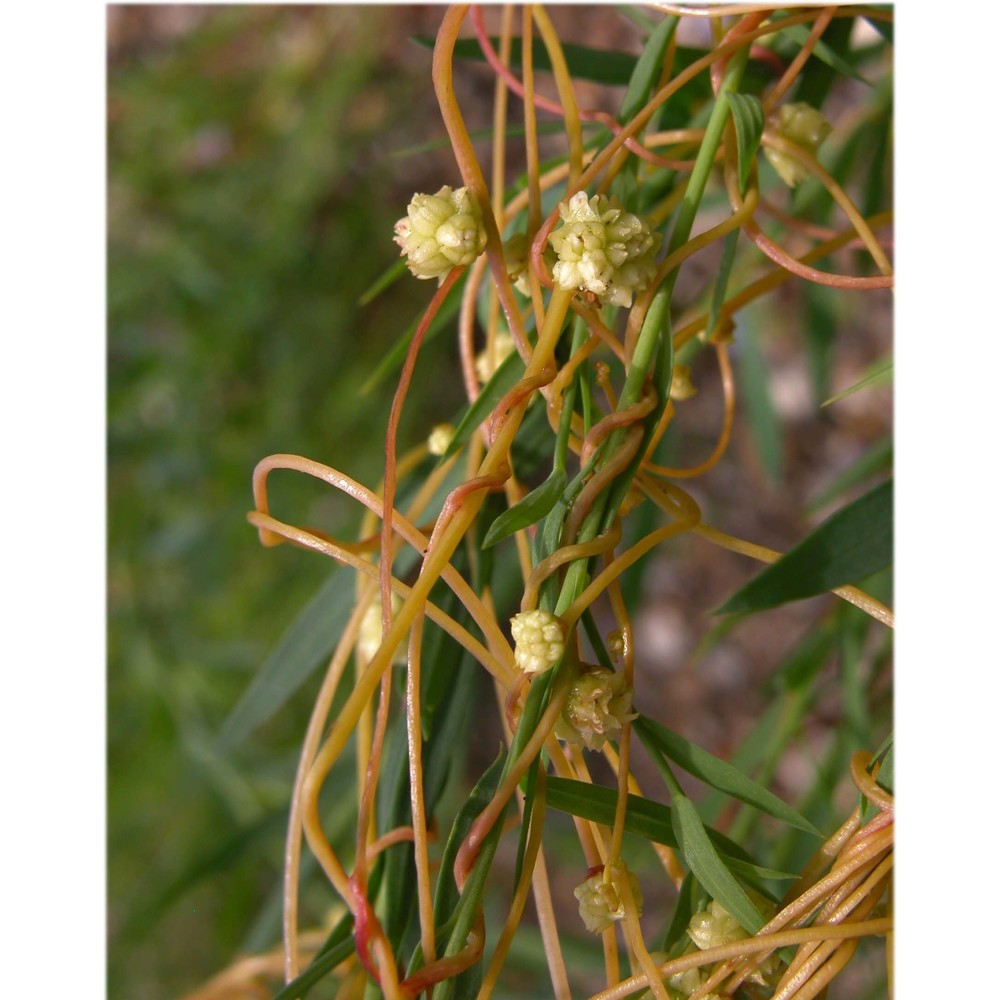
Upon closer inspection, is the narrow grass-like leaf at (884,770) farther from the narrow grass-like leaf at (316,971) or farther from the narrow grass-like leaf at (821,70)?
the narrow grass-like leaf at (821,70)

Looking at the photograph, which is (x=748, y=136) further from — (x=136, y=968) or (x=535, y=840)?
(x=136, y=968)

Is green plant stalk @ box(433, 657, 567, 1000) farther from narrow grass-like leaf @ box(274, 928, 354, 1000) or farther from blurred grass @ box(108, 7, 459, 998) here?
blurred grass @ box(108, 7, 459, 998)

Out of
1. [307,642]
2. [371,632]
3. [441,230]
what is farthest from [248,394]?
[441,230]

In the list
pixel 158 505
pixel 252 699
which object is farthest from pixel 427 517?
pixel 158 505

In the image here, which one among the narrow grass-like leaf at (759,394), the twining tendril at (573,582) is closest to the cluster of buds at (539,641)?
the twining tendril at (573,582)

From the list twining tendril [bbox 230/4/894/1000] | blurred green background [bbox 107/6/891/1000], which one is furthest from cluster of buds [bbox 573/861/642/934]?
blurred green background [bbox 107/6/891/1000]

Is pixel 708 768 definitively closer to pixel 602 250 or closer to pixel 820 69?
pixel 602 250
